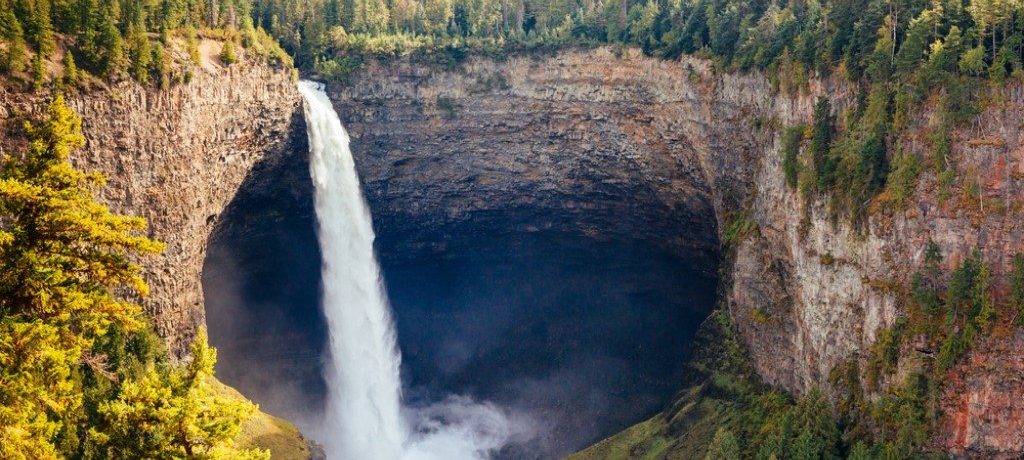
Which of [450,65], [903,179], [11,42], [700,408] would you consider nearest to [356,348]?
[450,65]

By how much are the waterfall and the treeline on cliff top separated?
236 inches

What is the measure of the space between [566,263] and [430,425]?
1428 cm

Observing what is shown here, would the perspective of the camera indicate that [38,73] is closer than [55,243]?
No

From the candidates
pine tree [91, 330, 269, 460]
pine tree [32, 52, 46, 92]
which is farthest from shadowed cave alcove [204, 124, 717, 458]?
pine tree [91, 330, 269, 460]

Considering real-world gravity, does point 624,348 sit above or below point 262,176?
below

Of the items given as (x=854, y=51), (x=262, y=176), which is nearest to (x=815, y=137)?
(x=854, y=51)

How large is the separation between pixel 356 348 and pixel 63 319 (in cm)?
4736

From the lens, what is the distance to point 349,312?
6738 centimetres

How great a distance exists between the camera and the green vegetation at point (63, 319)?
19.7m

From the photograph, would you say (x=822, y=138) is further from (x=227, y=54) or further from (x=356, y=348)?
(x=356, y=348)

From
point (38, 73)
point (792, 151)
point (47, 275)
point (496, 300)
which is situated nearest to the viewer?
point (47, 275)

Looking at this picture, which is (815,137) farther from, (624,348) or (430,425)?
(430,425)

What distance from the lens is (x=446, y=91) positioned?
67.4 metres

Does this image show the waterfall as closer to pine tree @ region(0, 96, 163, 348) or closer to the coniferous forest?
the coniferous forest
